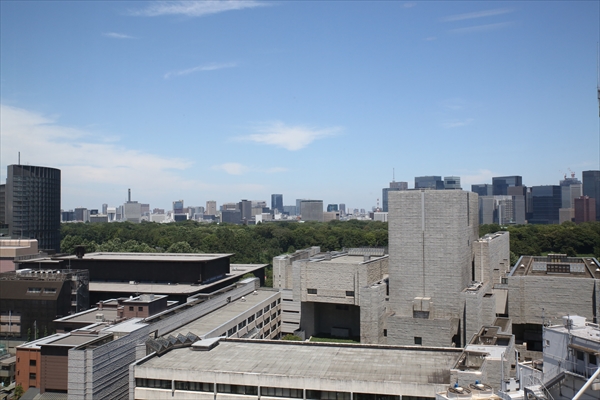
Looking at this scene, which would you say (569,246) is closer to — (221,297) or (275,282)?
(275,282)

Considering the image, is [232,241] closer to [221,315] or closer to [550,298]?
[221,315]

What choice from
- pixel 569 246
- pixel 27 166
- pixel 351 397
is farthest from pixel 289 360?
pixel 569 246

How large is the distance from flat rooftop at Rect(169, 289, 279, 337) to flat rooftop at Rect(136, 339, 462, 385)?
633cm

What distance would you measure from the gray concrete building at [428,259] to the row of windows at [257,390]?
20.7 metres

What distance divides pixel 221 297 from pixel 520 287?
1346 inches

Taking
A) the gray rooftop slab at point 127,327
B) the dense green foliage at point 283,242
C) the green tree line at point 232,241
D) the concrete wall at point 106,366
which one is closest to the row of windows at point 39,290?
the gray rooftop slab at point 127,327

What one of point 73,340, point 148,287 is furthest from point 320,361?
point 148,287

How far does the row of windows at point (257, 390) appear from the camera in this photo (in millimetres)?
33781

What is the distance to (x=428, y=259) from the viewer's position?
188ft

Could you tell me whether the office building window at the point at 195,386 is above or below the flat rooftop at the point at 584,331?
below

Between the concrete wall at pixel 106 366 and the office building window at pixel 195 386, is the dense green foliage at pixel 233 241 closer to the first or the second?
the concrete wall at pixel 106 366

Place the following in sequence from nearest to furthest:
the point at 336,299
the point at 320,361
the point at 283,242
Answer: the point at 320,361 < the point at 336,299 < the point at 283,242

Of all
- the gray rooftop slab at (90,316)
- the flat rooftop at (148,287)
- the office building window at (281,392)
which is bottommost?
the office building window at (281,392)

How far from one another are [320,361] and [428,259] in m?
23.6
